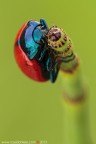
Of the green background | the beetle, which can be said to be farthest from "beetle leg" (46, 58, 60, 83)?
the green background

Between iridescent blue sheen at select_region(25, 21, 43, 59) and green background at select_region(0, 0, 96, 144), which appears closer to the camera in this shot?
iridescent blue sheen at select_region(25, 21, 43, 59)

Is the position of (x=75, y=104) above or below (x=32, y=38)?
below

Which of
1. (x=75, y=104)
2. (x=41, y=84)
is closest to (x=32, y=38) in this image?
(x=75, y=104)

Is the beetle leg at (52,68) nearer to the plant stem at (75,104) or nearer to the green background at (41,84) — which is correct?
the plant stem at (75,104)

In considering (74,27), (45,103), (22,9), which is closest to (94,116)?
(45,103)

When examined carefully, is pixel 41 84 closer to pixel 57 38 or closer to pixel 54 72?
pixel 54 72

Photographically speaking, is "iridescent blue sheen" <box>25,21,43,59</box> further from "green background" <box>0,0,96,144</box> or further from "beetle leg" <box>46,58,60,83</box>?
"green background" <box>0,0,96,144</box>

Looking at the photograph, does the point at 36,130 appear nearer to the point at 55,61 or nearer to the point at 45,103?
the point at 45,103
